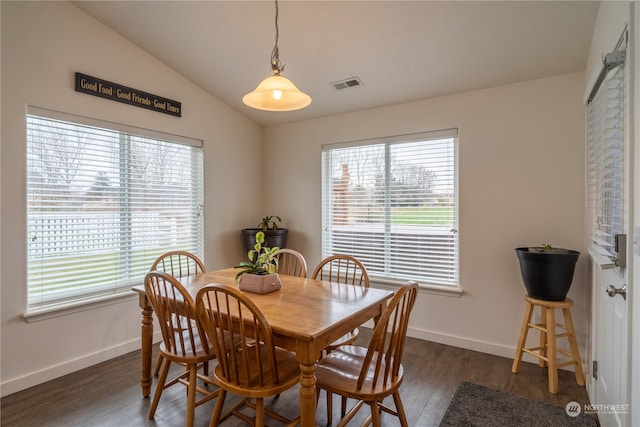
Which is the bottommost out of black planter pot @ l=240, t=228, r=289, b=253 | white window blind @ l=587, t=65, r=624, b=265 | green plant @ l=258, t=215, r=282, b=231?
black planter pot @ l=240, t=228, r=289, b=253

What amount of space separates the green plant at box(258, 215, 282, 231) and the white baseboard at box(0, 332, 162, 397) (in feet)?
5.69

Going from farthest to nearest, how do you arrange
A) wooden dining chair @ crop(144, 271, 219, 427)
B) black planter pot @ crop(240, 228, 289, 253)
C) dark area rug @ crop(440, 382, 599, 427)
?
black planter pot @ crop(240, 228, 289, 253)
dark area rug @ crop(440, 382, 599, 427)
wooden dining chair @ crop(144, 271, 219, 427)

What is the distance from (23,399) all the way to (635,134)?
3.68 meters

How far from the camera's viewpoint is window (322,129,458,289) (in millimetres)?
3176

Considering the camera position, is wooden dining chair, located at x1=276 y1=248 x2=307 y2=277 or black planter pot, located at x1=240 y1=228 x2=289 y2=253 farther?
black planter pot, located at x1=240 y1=228 x2=289 y2=253

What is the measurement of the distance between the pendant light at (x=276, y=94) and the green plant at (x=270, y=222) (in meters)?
2.05

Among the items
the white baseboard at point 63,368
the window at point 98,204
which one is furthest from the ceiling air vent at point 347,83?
the white baseboard at point 63,368

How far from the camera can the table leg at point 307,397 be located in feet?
4.69

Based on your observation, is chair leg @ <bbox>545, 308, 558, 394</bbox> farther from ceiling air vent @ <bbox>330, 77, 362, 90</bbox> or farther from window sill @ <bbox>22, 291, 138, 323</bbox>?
window sill @ <bbox>22, 291, 138, 323</bbox>

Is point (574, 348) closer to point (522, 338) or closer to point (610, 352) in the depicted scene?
point (522, 338)

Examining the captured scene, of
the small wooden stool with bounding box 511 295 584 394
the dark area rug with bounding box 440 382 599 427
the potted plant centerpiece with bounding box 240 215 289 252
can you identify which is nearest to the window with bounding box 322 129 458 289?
the potted plant centerpiece with bounding box 240 215 289 252

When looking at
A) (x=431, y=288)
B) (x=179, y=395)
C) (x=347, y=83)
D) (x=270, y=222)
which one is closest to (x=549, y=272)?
(x=431, y=288)

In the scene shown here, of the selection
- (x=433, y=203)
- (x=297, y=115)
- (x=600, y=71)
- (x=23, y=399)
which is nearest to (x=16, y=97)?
(x=23, y=399)

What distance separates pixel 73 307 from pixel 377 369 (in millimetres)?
2442
